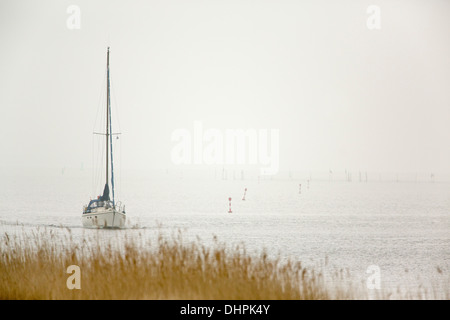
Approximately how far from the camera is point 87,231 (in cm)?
5900

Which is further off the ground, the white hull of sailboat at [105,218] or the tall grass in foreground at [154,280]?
the tall grass in foreground at [154,280]

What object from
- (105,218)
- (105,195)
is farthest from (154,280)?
(105,218)

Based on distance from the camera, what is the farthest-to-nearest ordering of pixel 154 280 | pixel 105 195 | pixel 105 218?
pixel 105 218
pixel 105 195
pixel 154 280

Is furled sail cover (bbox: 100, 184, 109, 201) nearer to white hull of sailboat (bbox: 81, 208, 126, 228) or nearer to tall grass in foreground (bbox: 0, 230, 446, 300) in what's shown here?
white hull of sailboat (bbox: 81, 208, 126, 228)

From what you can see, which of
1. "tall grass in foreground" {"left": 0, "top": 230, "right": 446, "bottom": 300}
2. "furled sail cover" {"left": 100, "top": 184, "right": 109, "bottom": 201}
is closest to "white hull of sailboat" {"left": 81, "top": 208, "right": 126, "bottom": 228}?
"furled sail cover" {"left": 100, "top": 184, "right": 109, "bottom": 201}

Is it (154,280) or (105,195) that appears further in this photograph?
(105,195)

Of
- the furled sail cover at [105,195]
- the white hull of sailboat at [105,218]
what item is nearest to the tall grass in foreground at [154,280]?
the furled sail cover at [105,195]

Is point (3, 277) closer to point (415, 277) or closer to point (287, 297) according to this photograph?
point (287, 297)

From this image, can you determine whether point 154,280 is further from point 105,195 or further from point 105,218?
point 105,218

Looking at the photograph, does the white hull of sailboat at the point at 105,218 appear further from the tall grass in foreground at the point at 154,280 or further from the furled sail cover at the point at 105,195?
the tall grass in foreground at the point at 154,280

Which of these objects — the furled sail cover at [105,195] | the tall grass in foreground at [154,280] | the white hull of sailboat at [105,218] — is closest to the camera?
the tall grass in foreground at [154,280]
